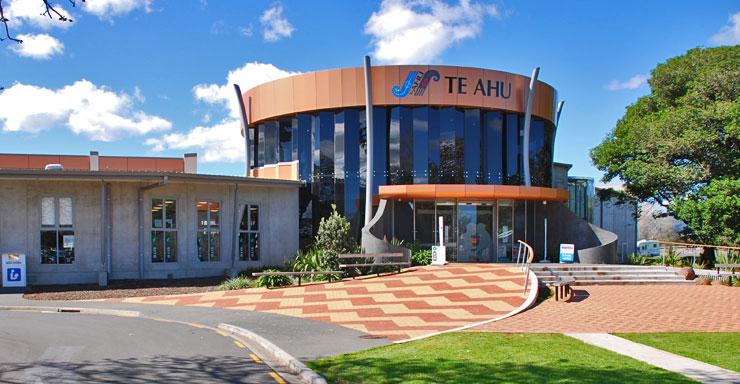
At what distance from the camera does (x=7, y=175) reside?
19.9m

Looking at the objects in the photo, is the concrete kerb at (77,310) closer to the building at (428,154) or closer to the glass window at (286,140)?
the building at (428,154)

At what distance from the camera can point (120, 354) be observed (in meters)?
9.85

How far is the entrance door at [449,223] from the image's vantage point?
26.0 meters

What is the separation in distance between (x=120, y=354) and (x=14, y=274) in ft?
40.5

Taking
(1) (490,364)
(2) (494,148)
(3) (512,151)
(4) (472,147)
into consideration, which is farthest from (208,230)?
(1) (490,364)

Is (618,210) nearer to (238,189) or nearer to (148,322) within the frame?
(238,189)

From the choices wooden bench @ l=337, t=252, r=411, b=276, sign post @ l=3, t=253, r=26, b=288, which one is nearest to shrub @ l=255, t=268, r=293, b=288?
wooden bench @ l=337, t=252, r=411, b=276

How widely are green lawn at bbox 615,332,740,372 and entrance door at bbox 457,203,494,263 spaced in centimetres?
1491

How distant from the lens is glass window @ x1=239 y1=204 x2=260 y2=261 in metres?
24.8

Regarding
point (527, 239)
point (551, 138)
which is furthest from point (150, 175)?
point (551, 138)

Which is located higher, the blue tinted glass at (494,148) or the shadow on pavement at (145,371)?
the blue tinted glass at (494,148)

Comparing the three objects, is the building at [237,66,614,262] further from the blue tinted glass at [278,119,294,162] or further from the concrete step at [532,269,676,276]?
the concrete step at [532,269,676,276]

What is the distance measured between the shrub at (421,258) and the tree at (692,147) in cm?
1214

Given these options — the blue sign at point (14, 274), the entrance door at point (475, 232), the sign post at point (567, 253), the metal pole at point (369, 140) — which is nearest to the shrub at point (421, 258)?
the entrance door at point (475, 232)
